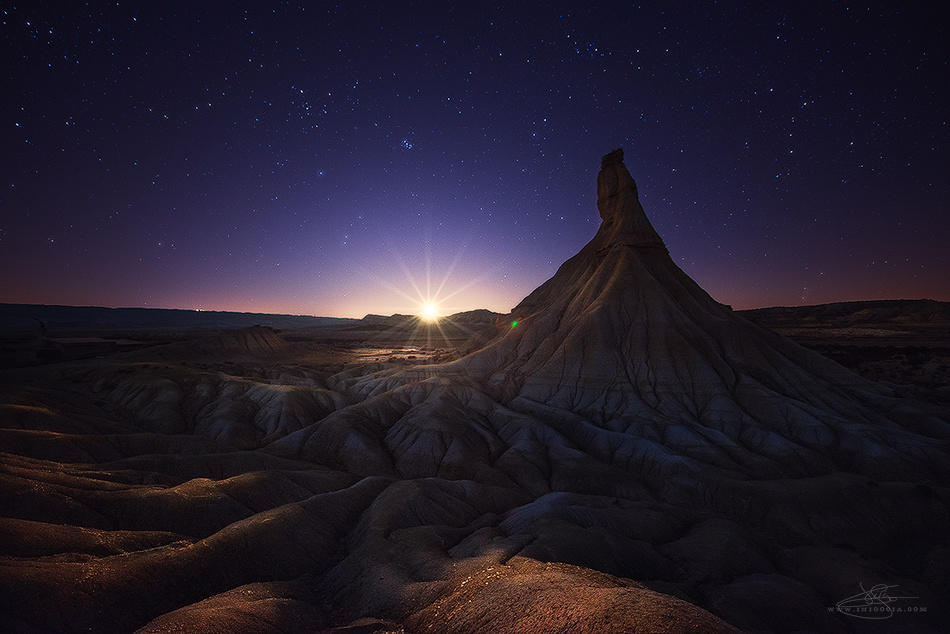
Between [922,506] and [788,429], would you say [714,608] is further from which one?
[788,429]

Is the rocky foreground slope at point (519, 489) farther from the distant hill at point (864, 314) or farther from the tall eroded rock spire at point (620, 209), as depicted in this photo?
the distant hill at point (864, 314)

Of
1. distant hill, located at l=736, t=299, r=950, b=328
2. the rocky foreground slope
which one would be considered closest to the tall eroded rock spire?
the rocky foreground slope

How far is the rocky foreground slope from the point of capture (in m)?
12.0

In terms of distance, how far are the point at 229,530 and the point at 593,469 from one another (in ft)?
81.7

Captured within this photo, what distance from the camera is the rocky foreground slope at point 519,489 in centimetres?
1205

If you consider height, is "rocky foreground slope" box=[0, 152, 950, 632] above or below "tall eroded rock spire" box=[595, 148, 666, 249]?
below

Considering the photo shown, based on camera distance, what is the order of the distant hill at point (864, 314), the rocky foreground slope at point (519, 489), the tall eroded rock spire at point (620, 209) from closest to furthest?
the rocky foreground slope at point (519, 489), the tall eroded rock spire at point (620, 209), the distant hill at point (864, 314)

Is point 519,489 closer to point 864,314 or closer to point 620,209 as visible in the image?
point 620,209

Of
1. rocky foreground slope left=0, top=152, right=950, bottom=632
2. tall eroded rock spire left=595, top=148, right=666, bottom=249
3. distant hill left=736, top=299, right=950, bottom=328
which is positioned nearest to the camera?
rocky foreground slope left=0, top=152, right=950, bottom=632

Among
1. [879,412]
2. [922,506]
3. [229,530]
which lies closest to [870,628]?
[922,506]

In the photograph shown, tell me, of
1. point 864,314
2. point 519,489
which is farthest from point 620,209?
point 864,314

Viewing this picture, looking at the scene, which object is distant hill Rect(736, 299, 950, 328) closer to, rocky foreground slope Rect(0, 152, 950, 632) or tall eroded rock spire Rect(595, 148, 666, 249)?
tall eroded rock spire Rect(595, 148, 666, 249)

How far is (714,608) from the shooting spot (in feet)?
46.8

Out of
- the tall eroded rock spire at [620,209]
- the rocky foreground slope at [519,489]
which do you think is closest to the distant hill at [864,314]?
the tall eroded rock spire at [620,209]
